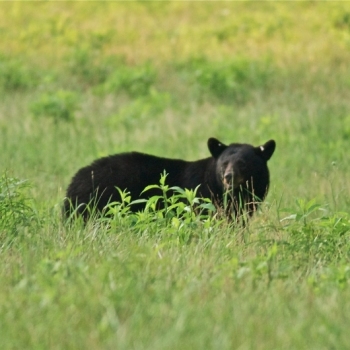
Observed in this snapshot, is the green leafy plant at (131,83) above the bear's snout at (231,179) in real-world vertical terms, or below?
below

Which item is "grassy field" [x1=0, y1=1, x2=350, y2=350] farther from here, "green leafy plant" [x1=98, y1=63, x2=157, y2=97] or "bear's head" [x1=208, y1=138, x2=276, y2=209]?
"bear's head" [x1=208, y1=138, x2=276, y2=209]

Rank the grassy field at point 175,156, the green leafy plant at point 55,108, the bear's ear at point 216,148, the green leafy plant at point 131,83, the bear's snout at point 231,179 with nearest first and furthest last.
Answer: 1. the grassy field at point 175,156
2. the bear's snout at point 231,179
3. the bear's ear at point 216,148
4. the green leafy plant at point 55,108
5. the green leafy plant at point 131,83

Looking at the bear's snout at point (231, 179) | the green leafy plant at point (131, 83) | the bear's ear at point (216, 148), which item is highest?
the bear's ear at point (216, 148)

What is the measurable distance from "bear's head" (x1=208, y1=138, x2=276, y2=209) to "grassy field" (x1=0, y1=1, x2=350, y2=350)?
232mm

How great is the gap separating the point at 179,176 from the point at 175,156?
124 inches

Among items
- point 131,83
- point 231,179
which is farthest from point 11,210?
point 131,83

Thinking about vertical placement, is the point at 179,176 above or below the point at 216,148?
below

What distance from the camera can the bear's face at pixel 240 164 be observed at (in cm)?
735

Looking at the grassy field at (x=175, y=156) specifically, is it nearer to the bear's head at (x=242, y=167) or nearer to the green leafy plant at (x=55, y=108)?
the green leafy plant at (x=55, y=108)

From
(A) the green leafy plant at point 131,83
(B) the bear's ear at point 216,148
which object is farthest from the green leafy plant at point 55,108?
(B) the bear's ear at point 216,148

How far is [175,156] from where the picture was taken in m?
10.9

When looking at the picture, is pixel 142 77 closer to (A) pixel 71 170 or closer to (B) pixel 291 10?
(A) pixel 71 170

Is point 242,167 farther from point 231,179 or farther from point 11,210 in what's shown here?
point 11,210

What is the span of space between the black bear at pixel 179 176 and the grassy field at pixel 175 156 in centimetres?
23
